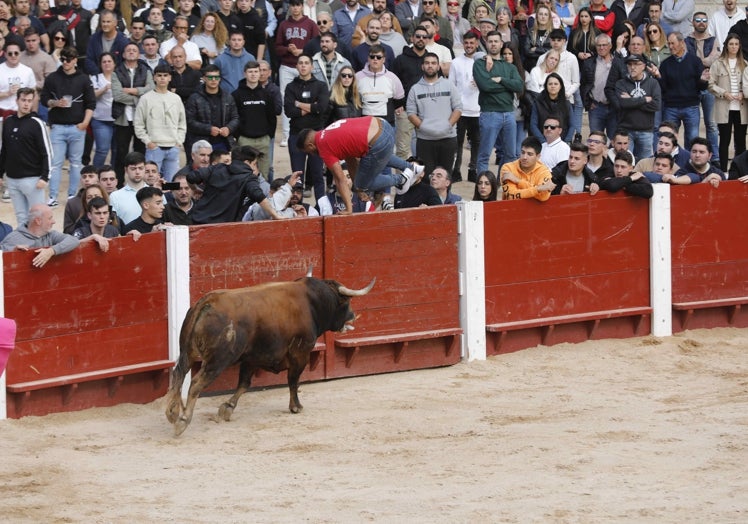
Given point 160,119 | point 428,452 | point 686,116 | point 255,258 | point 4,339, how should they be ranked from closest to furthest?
point 4,339 → point 428,452 → point 255,258 → point 160,119 → point 686,116

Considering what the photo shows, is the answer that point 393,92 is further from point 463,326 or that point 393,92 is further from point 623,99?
point 463,326

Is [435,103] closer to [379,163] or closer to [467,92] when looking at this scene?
[467,92]

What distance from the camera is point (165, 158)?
14844mm

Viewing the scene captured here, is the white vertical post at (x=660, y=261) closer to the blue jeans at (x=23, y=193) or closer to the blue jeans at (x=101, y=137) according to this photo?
the blue jeans at (x=23, y=193)

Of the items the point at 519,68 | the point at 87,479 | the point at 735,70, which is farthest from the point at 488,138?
the point at 87,479

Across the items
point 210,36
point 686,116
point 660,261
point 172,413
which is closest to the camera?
point 172,413

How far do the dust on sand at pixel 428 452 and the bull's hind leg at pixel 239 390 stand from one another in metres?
0.11

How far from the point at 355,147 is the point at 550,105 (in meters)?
4.91

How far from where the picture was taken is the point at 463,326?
12055 mm

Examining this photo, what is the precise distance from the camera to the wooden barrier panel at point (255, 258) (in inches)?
428

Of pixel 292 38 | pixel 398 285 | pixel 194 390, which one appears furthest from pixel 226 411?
pixel 292 38

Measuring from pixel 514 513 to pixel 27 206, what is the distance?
7592 mm

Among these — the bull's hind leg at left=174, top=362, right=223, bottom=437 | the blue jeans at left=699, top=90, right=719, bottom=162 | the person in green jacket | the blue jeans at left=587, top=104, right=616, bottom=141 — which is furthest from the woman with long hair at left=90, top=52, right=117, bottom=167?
the blue jeans at left=699, top=90, right=719, bottom=162

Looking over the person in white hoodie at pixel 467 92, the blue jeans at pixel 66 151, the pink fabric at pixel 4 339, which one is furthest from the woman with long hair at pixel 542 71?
the pink fabric at pixel 4 339
